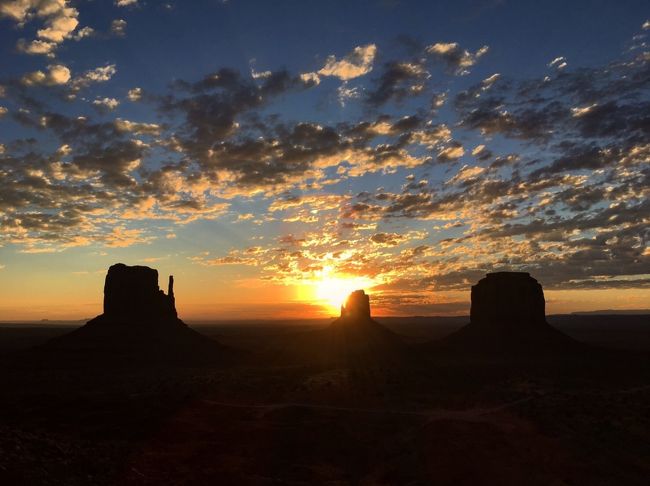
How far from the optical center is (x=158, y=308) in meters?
87.8

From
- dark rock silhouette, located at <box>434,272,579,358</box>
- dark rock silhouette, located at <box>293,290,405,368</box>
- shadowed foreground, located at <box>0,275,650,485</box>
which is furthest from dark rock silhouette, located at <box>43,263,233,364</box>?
dark rock silhouette, located at <box>434,272,579,358</box>

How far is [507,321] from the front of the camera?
89250 mm

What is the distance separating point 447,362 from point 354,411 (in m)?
37.2

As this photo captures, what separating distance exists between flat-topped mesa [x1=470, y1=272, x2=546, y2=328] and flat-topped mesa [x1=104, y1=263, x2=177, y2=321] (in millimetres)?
56311

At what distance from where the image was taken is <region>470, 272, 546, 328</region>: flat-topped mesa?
8919 cm

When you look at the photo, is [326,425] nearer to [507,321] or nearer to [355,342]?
[355,342]

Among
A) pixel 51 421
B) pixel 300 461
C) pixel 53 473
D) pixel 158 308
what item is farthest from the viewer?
pixel 158 308

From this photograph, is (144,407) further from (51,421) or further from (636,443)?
(636,443)

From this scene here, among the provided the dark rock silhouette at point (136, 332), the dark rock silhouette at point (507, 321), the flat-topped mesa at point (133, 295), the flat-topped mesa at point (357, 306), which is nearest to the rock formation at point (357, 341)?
the flat-topped mesa at point (357, 306)

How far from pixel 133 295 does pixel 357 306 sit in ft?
127

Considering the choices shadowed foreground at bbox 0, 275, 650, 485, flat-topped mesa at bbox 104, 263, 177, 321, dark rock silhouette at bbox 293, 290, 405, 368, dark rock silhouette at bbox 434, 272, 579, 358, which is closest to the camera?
shadowed foreground at bbox 0, 275, 650, 485

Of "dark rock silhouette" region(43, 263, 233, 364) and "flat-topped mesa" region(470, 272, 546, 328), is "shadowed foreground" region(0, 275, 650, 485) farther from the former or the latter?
"flat-topped mesa" region(470, 272, 546, 328)

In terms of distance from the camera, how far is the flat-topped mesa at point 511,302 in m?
89.2

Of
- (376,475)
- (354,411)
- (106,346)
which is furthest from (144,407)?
(106,346)
